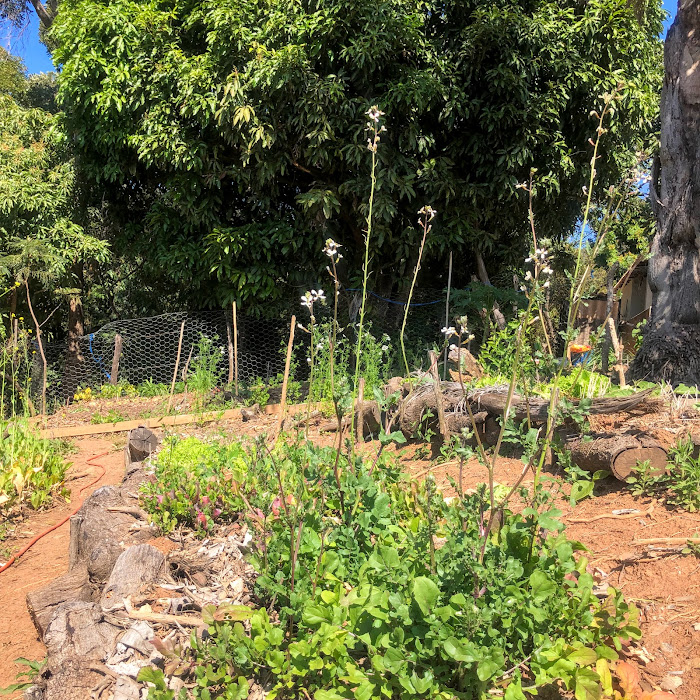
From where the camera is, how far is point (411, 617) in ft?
5.59

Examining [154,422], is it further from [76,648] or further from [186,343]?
[76,648]

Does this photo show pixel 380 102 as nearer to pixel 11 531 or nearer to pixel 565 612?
pixel 11 531

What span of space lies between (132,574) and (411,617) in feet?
4.49

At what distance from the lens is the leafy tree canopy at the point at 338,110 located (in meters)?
7.55

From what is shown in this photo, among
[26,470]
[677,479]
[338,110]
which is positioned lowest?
[26,470]

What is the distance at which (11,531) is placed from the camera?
3.90 meters

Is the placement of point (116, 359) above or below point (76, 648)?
above

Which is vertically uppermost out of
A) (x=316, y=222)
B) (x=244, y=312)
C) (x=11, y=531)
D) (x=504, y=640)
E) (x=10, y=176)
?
(x=10, y=176)

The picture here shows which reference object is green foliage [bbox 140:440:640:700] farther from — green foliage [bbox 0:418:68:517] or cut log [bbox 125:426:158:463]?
cut log [bbox 125:426:158:463]

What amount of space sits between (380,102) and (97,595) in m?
6.60

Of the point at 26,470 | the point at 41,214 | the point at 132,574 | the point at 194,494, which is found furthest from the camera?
the point at 41,214

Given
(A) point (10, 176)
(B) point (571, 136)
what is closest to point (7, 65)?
(A) point (10, 176)

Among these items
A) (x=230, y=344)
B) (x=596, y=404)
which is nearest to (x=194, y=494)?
(x=596, y=404)

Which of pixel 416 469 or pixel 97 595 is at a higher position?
pixel 416 469
